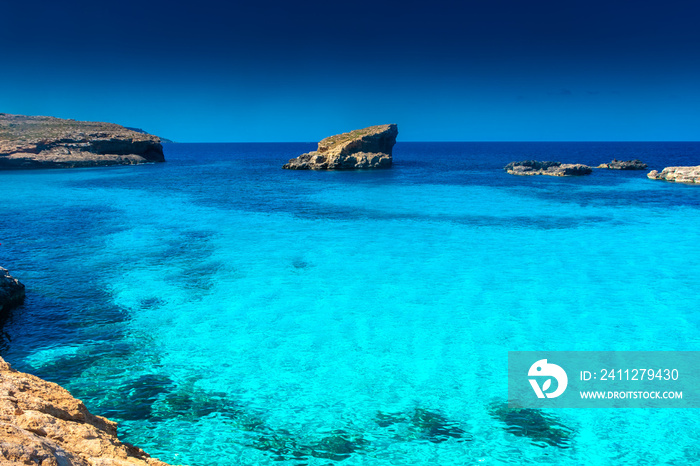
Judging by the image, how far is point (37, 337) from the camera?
13234mm

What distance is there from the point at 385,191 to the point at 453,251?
89.9ft

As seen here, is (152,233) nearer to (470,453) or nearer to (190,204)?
(190,204)

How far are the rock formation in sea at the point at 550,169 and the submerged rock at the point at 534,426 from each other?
6331 cm

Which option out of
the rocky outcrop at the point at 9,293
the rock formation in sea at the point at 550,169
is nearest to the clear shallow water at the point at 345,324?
the rocky outcrop at the point at 9,293

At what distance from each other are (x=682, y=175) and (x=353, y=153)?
4603 cm

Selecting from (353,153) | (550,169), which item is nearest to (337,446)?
(550,169)

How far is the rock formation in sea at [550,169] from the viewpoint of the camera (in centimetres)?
6688

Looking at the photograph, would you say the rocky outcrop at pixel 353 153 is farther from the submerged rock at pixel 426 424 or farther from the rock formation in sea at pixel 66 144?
the submerged rock at pixel 426 424

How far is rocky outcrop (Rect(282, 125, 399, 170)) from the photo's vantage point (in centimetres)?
7819

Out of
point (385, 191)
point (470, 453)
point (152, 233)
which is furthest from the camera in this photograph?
point (385, 191)

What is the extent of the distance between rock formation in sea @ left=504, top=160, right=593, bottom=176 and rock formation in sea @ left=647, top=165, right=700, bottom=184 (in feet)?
30.8

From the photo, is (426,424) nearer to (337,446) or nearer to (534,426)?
(337,446)

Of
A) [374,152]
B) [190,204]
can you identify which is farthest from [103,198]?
[374,152]

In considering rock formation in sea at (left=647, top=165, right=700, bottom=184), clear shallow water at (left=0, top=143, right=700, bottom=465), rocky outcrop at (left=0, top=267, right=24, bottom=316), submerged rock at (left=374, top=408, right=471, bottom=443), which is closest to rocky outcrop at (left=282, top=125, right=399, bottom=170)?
rock formation in sea at (left=647, top=165, right=700, bottom=184)
